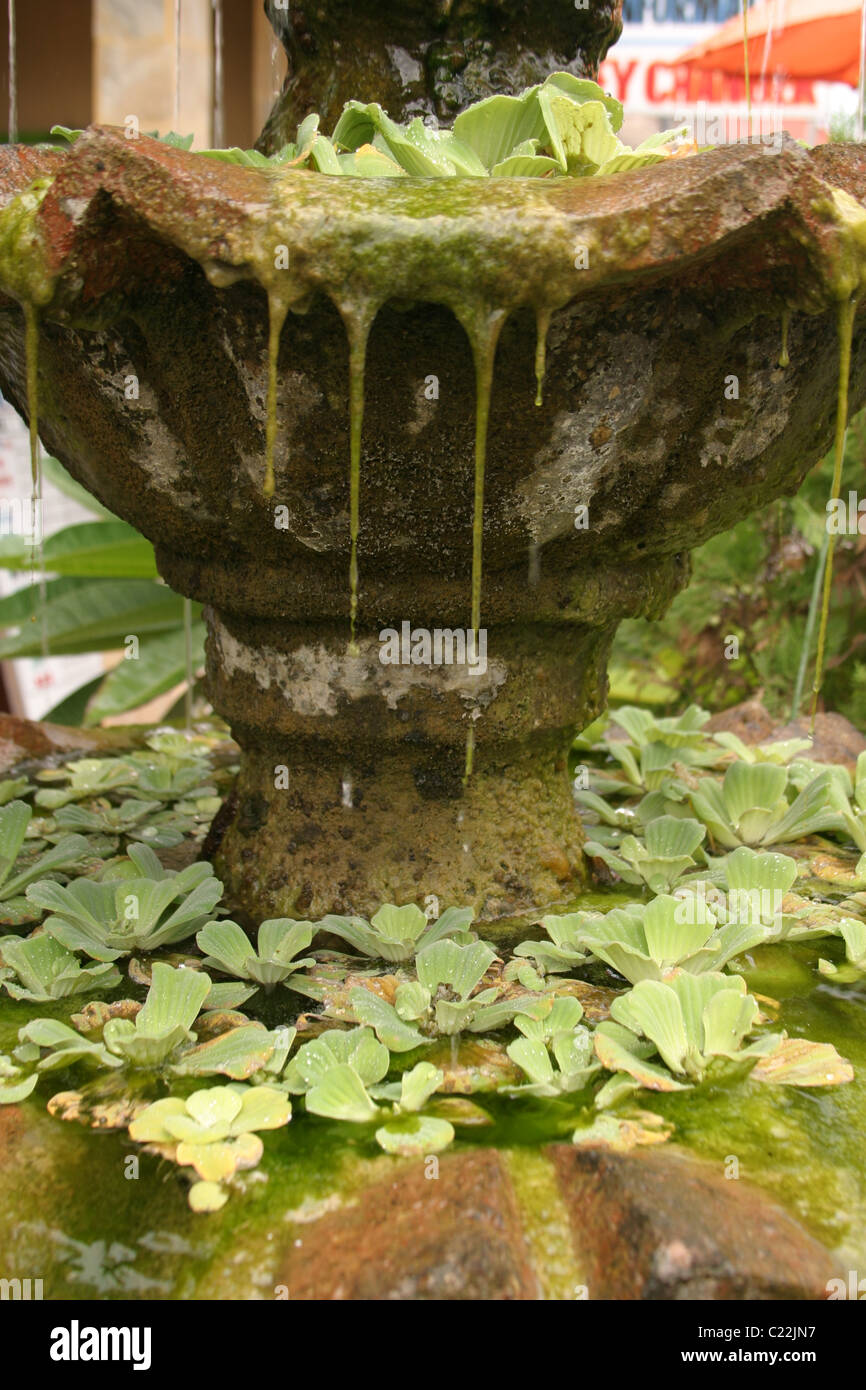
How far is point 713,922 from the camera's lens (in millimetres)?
1440

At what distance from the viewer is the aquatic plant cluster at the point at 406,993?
121 centimetres

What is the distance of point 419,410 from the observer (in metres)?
1.36

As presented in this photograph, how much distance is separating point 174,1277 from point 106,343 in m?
1.01

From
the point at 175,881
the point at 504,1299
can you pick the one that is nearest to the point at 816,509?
the point at 175,881

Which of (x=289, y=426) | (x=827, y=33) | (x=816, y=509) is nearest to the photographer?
(x=289, y=426)

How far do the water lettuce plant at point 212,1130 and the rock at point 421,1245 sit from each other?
99mm

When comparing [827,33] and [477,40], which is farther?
[827,33]

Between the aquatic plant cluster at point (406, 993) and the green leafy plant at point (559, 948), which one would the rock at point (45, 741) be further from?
the green leafy plant at point (559, 948)

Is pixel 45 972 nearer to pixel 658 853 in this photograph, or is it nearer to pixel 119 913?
pixel 119 913

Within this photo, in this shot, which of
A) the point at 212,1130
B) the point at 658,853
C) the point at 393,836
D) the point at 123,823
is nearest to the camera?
the point at 212,1130

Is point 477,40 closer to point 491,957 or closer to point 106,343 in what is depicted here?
point 106,343

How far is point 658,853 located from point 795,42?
517cm

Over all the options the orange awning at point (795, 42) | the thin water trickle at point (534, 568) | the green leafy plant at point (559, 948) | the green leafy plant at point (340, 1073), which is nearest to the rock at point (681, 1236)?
the green leafy plant at point (340, 1073)

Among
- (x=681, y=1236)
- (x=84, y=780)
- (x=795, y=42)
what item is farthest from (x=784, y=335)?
(x=795, y=42)
